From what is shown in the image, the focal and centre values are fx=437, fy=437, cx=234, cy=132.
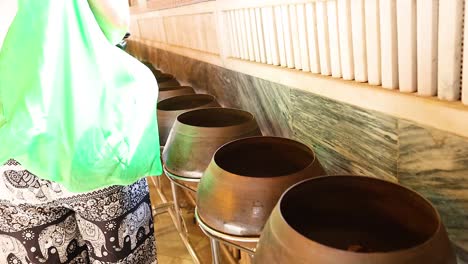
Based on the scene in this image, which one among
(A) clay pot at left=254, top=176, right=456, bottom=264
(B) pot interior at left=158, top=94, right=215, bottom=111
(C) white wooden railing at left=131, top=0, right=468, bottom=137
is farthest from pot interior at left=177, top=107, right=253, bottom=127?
(A) clay pot at left=254, top=176, right=456, bottom=264

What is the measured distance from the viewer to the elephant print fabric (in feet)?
3.70

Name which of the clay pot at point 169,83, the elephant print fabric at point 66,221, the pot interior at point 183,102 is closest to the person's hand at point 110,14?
the elephant print fabric at point 66,221

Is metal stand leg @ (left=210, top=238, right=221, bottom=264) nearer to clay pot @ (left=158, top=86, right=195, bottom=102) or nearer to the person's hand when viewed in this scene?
the person's hand

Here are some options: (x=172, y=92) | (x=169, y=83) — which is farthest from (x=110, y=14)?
(x=169, y=83)

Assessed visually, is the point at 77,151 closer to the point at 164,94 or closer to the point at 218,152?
the point at 218,152

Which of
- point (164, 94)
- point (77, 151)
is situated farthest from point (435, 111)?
point (164, 94)

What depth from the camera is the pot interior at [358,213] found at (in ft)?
2.89

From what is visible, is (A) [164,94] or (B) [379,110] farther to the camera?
(A) [164,94]

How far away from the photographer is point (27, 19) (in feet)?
3.00

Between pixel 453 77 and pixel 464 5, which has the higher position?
pixel 464 5

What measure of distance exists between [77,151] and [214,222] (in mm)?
359

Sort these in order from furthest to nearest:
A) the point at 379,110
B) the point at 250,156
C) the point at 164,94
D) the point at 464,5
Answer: the point at 164,94 < the point at 250,156 < the point at 379,110 < the point at 464,5

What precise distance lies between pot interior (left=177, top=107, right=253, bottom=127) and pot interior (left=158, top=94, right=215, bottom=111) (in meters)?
0.40

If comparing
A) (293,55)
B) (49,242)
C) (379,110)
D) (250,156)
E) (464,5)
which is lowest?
(49,242)
